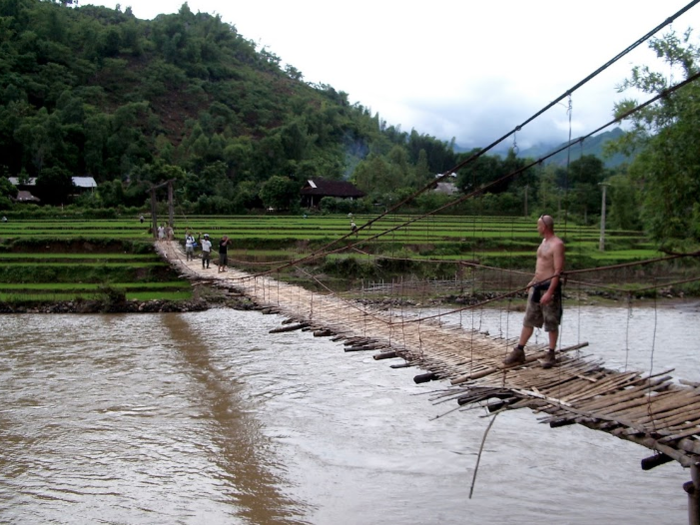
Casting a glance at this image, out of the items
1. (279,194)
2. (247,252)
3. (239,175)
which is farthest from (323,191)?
(247,252)

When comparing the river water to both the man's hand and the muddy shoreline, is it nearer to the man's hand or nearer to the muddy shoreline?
the man's hand

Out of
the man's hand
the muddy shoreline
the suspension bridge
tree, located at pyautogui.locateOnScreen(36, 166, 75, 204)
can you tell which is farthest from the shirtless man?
tree, located at pyautogui.locateOnScreen(36, 166, 75, 204)

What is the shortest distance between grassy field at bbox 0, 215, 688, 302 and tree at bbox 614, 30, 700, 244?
12.5 feet

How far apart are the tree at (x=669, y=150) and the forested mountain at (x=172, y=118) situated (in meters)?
21.2

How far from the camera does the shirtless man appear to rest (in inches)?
189

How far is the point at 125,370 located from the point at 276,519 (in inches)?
231

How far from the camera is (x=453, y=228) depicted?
2714 centimetres

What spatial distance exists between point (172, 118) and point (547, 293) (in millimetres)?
66049

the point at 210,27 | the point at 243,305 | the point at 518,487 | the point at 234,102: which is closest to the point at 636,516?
the point at 518,487

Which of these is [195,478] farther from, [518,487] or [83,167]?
[83,167]

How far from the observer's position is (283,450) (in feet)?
24.2

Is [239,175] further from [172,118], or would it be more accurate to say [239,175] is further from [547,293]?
[547,293]

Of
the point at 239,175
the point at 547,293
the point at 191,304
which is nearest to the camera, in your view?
the point at 547,293

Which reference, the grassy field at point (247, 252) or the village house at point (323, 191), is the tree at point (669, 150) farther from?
the village house at point (323, 191)
